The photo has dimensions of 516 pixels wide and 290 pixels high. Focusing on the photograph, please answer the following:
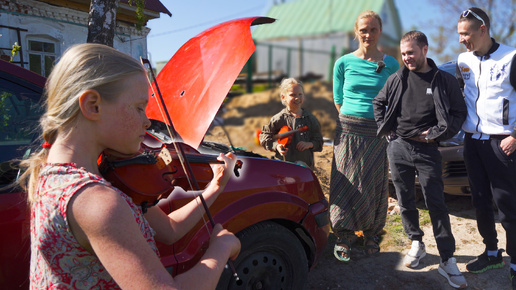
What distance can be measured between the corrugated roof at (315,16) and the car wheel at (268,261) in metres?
37.4

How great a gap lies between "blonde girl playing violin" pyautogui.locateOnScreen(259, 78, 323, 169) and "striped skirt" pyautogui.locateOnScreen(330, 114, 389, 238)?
0.32m

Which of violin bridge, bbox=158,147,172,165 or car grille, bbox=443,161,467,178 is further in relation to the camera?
car grille, bbox=443,161,467,178

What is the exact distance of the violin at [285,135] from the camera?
153 inches

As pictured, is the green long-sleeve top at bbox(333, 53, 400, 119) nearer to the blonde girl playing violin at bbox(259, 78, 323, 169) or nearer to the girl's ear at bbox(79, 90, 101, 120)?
the blonde girl playing violin at bbox(259, 78, 323, 169)

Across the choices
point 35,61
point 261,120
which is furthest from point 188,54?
point 261,120

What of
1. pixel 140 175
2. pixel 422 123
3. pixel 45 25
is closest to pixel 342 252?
pixel 422 123

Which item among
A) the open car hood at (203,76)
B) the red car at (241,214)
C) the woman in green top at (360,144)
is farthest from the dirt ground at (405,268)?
the open car hood at (203,76)

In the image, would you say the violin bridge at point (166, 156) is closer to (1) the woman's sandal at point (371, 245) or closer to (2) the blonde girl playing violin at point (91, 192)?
(2) the blonde girl playing violin at point (91, 192)

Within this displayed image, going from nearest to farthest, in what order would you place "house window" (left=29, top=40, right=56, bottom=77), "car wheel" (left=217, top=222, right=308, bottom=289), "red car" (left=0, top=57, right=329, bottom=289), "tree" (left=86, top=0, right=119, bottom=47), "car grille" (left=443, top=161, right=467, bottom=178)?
"red car" (left=0, top=57, right=329, bottom=289), "car wheel" (left=217, top=222, right=308, bottom=289), "tree" (left=86, top=0, right=119, bottom=47), "car grille" (left=443, top=161, right=467, bottom=178), "house window" (left=29, top=40, right=56, bottom=77)

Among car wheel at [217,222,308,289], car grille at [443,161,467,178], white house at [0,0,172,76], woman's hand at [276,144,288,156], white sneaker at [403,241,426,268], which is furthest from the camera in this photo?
white house at [0,0,172,76]

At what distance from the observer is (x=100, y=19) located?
446 centimetres

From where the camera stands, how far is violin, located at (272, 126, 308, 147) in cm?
388

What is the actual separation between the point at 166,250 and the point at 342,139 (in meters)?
2.24

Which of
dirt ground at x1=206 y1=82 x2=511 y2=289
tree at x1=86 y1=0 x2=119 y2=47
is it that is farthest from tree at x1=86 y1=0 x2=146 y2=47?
dirt ground at x1=206 y1=82 x2=511 y2=289
